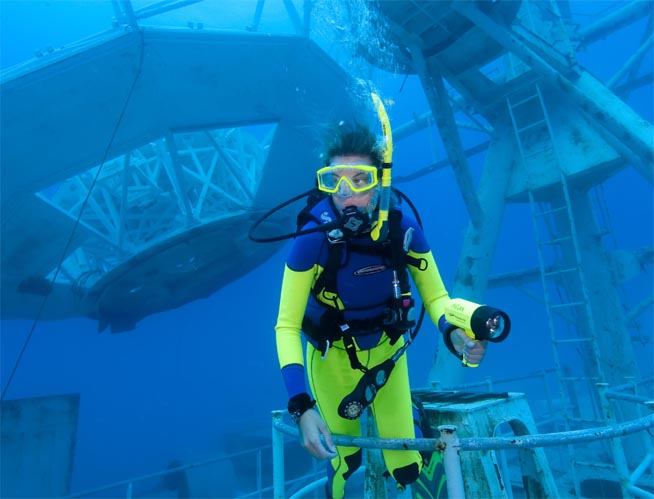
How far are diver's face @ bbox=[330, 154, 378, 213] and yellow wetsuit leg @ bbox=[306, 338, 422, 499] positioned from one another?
0.86 m

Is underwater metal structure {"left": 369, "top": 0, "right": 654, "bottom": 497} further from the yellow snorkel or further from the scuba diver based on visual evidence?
the yellow snorkel

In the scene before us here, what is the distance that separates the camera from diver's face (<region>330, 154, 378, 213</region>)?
7.32 ft

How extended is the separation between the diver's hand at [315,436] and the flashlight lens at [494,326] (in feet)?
2.64

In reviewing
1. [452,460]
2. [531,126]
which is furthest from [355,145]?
[531,126]

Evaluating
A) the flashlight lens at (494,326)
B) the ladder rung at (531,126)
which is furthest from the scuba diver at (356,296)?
the ladder rung at (531,126)

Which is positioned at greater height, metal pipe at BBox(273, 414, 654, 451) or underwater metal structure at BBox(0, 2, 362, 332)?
underwater metal structure at BBox(0, 2, 362, 332)

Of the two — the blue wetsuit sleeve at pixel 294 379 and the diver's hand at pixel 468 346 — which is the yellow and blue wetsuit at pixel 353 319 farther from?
the diver's hand at pixel 468 346

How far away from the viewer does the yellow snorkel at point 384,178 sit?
210cm

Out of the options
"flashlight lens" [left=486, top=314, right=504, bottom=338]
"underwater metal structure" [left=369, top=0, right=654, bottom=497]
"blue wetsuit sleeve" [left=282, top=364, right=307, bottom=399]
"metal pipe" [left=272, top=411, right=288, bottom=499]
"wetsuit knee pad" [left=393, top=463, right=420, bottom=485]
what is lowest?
"wetsuit knee pad" [left=393, top=463, right=420, bottom=485]

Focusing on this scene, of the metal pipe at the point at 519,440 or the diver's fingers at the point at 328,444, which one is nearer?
the metal pipe at the point at 519,440

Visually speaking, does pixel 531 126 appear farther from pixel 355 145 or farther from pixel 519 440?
pixel 519 440

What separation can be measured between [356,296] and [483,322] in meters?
0.82

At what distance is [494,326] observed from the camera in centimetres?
172

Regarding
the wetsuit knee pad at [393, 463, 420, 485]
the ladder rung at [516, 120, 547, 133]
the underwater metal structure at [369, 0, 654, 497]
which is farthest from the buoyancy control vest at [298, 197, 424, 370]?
the ladder rung at [516, 120, 547, 133]
